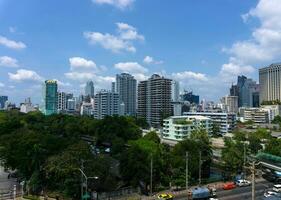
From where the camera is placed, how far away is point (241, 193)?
162ft

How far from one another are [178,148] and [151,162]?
13471 mm

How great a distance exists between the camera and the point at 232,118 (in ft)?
482

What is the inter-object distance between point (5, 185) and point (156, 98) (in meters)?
116

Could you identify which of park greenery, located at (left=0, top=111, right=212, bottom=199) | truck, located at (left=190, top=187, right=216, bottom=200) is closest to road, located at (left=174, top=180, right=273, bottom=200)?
truck, located at (left=190, top=187, right=216, bottom=200)

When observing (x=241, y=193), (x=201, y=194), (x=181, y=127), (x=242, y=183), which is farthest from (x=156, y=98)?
(x=201, y=194)

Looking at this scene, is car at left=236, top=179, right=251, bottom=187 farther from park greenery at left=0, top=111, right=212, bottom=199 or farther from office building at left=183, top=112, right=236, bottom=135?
office building at left=183, top=112, right=236, bottom=135

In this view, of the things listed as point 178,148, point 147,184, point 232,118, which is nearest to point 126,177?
point 147,184

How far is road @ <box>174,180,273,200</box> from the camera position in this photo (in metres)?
47.1

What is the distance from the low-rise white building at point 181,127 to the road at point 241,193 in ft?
170

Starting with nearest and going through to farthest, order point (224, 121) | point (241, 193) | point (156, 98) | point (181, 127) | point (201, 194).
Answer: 1. point (201, 194)
2. point (241, 193)
3. point (181, 127)
4. point (224, 121)
5. point (156, 98)

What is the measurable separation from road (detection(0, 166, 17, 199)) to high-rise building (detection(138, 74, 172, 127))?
103 meters

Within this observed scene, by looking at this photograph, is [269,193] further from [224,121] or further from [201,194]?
[224,121]

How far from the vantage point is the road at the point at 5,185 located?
1982 inches

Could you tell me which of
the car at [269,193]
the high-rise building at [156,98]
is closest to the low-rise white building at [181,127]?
the high-rise building at [156,98]
